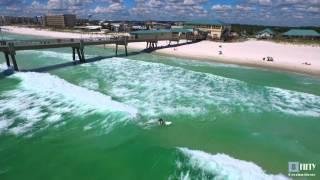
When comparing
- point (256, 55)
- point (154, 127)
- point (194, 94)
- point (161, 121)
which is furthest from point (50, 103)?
point (256, 55)

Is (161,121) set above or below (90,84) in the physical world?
below

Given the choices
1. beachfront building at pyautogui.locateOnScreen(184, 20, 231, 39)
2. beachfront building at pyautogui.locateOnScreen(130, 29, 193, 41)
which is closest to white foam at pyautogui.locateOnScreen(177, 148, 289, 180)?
beachfront building at pyautogui.locateOnScreen(130, 29, 193, 41)

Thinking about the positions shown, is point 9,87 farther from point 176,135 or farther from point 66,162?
point 176,135

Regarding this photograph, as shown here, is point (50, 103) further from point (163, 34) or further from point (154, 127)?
point (163, 34)

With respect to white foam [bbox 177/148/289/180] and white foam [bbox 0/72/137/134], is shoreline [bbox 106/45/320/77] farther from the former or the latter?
white foam [bbox 177/148/289/180]

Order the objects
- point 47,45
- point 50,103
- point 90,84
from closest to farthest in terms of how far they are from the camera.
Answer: point 50,103, point 90,84, point 47,45

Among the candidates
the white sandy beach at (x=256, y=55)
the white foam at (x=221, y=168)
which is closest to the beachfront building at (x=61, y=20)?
the white sandy beach at (x=256, y=55)
